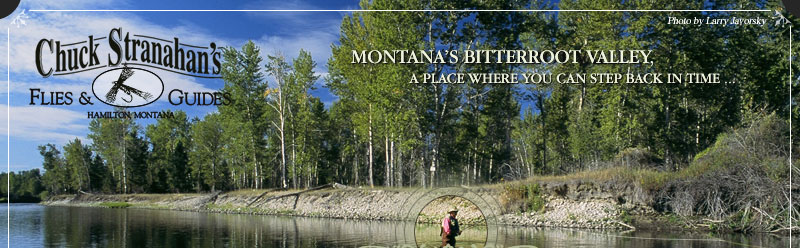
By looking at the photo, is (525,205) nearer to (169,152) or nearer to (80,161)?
(169,152)

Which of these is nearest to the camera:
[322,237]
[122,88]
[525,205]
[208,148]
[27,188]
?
[122,88]

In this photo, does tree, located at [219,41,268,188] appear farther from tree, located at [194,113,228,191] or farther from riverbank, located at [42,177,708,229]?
riverbank, located at [42,177,708,229]

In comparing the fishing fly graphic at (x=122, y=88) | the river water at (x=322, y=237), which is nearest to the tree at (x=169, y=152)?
the river water at (x=322, y=237)

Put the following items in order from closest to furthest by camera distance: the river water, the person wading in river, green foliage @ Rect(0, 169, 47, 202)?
the person wading in river < the river water < green foliage @ Rect(0, 169, 47, 202)

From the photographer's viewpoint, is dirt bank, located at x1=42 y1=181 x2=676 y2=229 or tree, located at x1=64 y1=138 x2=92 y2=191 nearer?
dirt bank, located at x1=42 y1=181 x2=676 y2=229

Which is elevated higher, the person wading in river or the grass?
the person wading in river

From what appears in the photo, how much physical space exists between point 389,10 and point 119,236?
17.2 meters

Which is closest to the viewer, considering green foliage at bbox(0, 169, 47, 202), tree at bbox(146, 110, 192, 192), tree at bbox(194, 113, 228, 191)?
tree at bbox(194, 113, 228, 191)

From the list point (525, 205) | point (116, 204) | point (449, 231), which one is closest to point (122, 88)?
point (449, 231)

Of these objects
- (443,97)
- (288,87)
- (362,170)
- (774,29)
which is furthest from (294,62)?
(774,29)

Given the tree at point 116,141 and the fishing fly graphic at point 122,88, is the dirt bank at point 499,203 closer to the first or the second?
the fishing fly graphic at point 122,88

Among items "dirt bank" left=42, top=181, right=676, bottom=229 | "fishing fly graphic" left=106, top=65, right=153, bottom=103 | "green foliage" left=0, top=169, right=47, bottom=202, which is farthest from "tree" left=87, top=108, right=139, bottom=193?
"fishing fly graphic" left=106, top=65, right=153, bottom=103

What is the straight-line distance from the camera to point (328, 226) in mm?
27750

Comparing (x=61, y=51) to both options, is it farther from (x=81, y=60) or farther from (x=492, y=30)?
(x=492, y=30)
